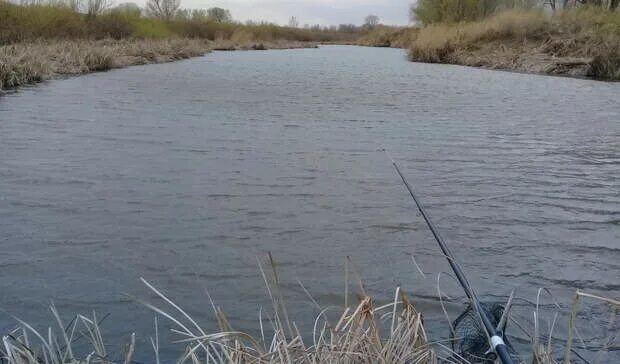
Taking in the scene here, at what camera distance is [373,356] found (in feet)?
6.31

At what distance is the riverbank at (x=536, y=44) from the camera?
1711cm

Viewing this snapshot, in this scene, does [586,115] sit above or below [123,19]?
below

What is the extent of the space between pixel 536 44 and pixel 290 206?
20634 millimetres

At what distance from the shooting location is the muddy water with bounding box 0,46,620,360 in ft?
9.93

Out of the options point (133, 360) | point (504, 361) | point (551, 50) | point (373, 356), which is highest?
point (551, 50)

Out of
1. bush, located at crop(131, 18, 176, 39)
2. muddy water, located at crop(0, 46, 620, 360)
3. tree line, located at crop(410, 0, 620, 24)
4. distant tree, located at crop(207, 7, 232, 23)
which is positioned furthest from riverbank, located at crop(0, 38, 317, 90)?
distant tree, located at crop(207, 7, 232, 23)

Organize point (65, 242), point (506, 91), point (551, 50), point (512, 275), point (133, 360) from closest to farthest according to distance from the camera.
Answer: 1. point (133, 360)
2. point (512, 275)
3. point (65, 242)
4. point (506, 91)
5. point (551, 50)

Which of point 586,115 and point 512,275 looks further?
point 586,115

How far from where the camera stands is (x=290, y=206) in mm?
4301

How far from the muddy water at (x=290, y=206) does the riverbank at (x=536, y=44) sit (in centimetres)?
917

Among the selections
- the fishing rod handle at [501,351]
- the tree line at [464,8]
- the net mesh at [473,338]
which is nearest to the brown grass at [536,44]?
the tree line at [464,8]

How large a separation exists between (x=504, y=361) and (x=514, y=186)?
12.2 feet

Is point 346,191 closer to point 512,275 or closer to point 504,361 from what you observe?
point 512,275

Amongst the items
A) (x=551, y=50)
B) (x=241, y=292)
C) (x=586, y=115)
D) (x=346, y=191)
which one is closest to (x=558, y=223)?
(x=346, y=191)
